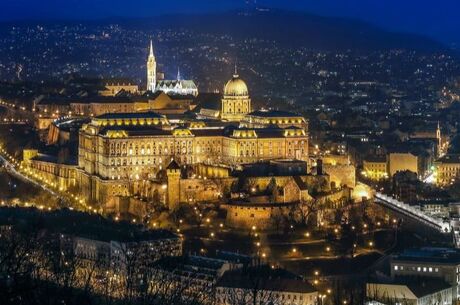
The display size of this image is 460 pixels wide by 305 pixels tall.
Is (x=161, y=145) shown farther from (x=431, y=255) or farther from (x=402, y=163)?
(x=431, y=255)

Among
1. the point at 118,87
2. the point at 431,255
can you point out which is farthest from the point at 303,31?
the point at 431,255

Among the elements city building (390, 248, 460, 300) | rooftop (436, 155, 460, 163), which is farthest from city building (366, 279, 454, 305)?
rooftop (436, 155, 460, 163)

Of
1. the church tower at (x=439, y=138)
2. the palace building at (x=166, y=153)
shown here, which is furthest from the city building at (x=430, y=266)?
the church tower at (x=439, y=138)

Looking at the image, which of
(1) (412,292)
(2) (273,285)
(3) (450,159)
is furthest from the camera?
(3) (450,159)

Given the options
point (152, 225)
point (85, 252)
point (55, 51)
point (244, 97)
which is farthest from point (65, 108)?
point (55, 51)

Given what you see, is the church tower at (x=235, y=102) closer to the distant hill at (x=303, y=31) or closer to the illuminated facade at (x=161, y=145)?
the illuminated facade at (x=161, y=145)

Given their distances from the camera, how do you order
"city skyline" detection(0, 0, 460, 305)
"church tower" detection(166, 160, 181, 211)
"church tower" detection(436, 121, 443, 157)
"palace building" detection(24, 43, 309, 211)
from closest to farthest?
"city skyline" detection(0, 0, 460, 305) → "church tower" detection(166, 160, 181, 211) → "palace building" detection(24, 43, 309, 211) → "church tower" detection(436, 121, 443, 157)

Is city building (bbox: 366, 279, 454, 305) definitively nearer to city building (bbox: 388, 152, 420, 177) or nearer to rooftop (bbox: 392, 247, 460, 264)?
rooftop (bbox: 392, 247, 460, 264)

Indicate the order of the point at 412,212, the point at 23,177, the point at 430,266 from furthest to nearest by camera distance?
the point at 23,177 < the point at 412,212 < the point at 430,266

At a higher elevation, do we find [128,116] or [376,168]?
[128,116]
